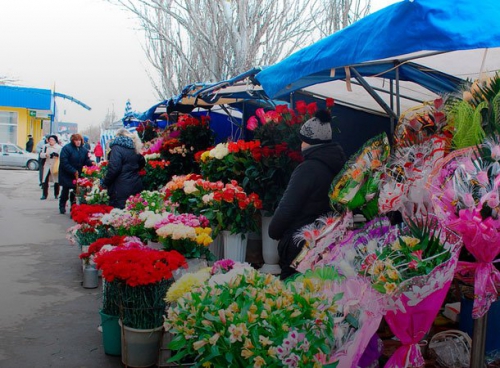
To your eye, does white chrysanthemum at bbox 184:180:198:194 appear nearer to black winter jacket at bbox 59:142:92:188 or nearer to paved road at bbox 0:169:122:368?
paved road at bbox 0:169:122:368

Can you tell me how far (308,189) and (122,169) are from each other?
4146mm

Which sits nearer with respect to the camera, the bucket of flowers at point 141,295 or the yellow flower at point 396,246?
the yellow flower at point 396,246

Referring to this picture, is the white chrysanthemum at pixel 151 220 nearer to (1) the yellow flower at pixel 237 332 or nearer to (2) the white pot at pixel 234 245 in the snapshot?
(2) the white pot at pixel 234 245

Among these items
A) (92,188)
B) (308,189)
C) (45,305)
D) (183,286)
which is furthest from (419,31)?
(92,188)

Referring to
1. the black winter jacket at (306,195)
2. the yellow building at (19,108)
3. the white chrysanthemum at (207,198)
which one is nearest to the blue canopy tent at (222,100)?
the white chrysanthemum at (207,198)

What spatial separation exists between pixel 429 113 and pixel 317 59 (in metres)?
0.73

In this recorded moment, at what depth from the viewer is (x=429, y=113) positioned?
3.20 m

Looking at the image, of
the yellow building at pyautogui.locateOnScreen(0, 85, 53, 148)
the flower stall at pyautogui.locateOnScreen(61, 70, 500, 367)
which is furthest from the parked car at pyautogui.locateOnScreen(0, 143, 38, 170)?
the flower stall at pyautogui.locateOnScreen(61, 70, 500, 367)

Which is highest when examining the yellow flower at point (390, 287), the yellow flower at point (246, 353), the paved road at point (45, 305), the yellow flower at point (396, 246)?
the yellow flower at point (396, 246)

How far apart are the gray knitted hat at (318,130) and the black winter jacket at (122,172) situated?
390 cm

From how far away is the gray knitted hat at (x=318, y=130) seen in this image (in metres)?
4.50

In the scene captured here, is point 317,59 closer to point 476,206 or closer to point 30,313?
point 476,206

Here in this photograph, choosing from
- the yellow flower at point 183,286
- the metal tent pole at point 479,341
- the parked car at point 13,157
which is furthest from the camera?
the parked car at point 13,157

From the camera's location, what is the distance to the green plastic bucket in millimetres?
4402
